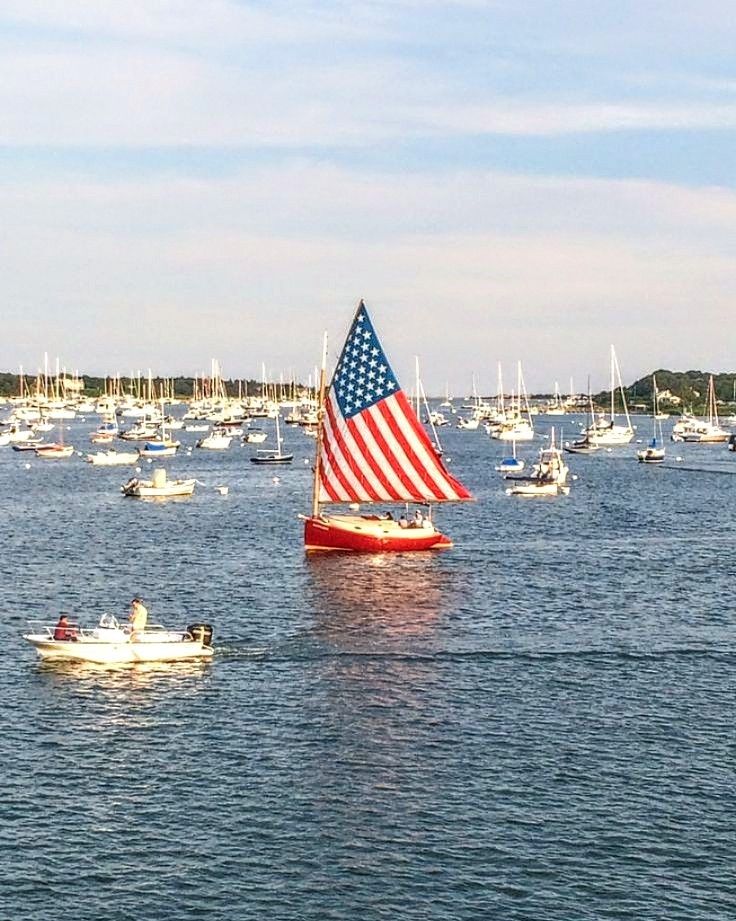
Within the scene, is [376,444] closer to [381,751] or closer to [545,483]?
[381,751]

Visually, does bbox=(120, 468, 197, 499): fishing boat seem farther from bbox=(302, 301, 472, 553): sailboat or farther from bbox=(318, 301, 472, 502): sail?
bbox=(318, 301, 472, 502): sail

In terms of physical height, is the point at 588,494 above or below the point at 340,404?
below

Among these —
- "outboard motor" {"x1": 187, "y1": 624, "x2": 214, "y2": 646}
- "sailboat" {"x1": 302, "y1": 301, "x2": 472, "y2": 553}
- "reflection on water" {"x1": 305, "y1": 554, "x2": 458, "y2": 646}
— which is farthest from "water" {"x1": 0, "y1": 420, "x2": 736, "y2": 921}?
"sailboat" {"x1": 302, "y1": 301, "x2": 472, "y2": 553}

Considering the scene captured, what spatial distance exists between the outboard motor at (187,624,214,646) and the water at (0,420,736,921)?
4.26 ft

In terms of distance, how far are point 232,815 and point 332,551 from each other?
207 feet

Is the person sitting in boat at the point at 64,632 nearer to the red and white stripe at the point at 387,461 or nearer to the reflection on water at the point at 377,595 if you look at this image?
the reflection on water at the point at 377,595

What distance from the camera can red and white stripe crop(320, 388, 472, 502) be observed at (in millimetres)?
110750

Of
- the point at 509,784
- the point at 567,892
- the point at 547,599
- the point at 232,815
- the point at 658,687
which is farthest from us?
the point at 547,599

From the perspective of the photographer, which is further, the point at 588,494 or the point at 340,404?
the point at 588,494

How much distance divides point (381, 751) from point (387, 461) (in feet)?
186

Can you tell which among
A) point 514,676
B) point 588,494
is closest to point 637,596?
point 514,676

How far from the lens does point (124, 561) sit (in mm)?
110188

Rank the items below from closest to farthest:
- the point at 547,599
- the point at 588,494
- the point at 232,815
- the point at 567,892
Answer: the point at 567,892 → the point at 232,815 → the point at 547,599 → the point at 588,494

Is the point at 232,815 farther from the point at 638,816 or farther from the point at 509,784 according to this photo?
the point at 638,816
